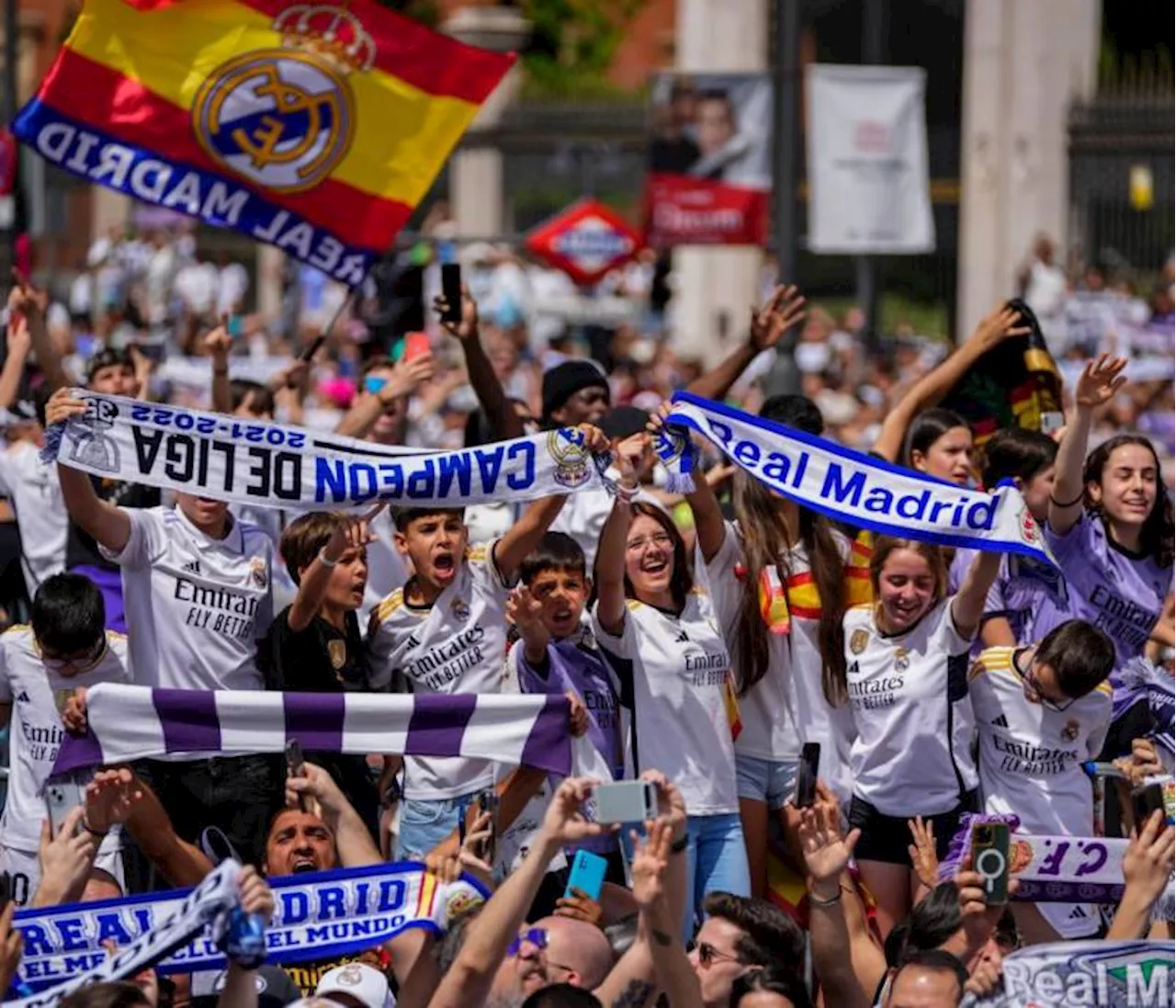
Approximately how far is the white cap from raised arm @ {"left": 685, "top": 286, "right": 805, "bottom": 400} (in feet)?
11.0

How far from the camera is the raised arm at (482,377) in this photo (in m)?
9.73

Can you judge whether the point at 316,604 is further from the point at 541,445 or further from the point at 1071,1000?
the point at 1071,1000

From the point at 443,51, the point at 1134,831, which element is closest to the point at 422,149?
the point at 443,51

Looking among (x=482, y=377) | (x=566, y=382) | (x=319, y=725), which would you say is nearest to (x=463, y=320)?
(x=482, y=377)

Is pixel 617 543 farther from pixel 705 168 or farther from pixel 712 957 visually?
pixel 705 168

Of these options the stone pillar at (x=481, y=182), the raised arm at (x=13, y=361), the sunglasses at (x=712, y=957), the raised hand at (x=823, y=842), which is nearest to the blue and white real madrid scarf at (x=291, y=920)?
the sunglasses at (x=712, y=957)

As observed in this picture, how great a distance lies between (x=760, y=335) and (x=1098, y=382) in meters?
1.89

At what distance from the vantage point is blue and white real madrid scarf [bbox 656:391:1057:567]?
7586 millimetres

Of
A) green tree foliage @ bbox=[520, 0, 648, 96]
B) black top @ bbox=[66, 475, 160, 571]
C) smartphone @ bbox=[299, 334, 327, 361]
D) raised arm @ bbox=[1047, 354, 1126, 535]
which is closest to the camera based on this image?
raised arm @ bbox=[1047, 354, 1126, 535]

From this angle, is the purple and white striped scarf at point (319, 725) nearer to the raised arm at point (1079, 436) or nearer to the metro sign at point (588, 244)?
the raised arm at point (1079, 436)

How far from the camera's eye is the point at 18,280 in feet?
33.7

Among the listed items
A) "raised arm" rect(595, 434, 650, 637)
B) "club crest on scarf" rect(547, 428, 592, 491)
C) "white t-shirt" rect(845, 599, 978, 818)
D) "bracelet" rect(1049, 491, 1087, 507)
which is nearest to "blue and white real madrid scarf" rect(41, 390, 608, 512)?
"club crest on scarf" rect(547, 428, 592, 491)

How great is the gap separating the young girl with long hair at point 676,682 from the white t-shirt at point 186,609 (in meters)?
1.05

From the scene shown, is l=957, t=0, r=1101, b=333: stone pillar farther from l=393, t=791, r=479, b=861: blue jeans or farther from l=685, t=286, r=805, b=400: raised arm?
l=393, t=791, r=479, b=861: blue jeans
